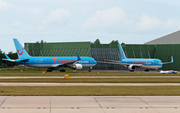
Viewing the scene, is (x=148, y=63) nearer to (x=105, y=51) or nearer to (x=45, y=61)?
(x=105, y=51)

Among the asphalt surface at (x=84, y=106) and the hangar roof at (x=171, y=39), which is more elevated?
the hangar roof at (x=171, y=39)

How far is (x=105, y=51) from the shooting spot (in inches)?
3725

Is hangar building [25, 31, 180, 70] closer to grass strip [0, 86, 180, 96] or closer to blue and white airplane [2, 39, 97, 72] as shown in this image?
blue and white airplane [2, 39, 97, 72]

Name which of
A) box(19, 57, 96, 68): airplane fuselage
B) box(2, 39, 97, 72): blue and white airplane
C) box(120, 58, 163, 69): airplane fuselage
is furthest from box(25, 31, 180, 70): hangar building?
box(2, 39, 97, 72): blue and white airplane

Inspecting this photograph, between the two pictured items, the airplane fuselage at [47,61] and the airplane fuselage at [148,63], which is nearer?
the airplane fuselage at [47,61]

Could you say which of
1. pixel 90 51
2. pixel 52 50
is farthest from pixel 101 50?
pixel 52 50

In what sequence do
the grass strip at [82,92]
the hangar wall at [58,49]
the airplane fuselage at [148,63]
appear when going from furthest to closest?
the hangar wall at [58,49]
the airplane fuselage at [148,63]
the grass strip at [82,92]

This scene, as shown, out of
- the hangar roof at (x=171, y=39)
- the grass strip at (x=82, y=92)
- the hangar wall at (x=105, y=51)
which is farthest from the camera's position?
the hangar roof at (x=171, y=39)

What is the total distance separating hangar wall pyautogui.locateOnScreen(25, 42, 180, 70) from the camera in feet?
304

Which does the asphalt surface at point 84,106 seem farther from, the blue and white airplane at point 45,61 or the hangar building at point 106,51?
the hangar building at point 106,51

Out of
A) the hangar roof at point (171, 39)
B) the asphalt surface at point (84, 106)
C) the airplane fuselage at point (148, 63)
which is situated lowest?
the airplane fuselage at point (148, 63)

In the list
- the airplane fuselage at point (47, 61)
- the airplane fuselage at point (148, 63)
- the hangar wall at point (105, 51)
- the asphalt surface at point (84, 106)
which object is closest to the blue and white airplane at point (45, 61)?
the airplane fuselage at point (47, 61)

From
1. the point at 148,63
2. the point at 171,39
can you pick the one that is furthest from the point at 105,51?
the point at 171,39

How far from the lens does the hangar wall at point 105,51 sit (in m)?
92.6
